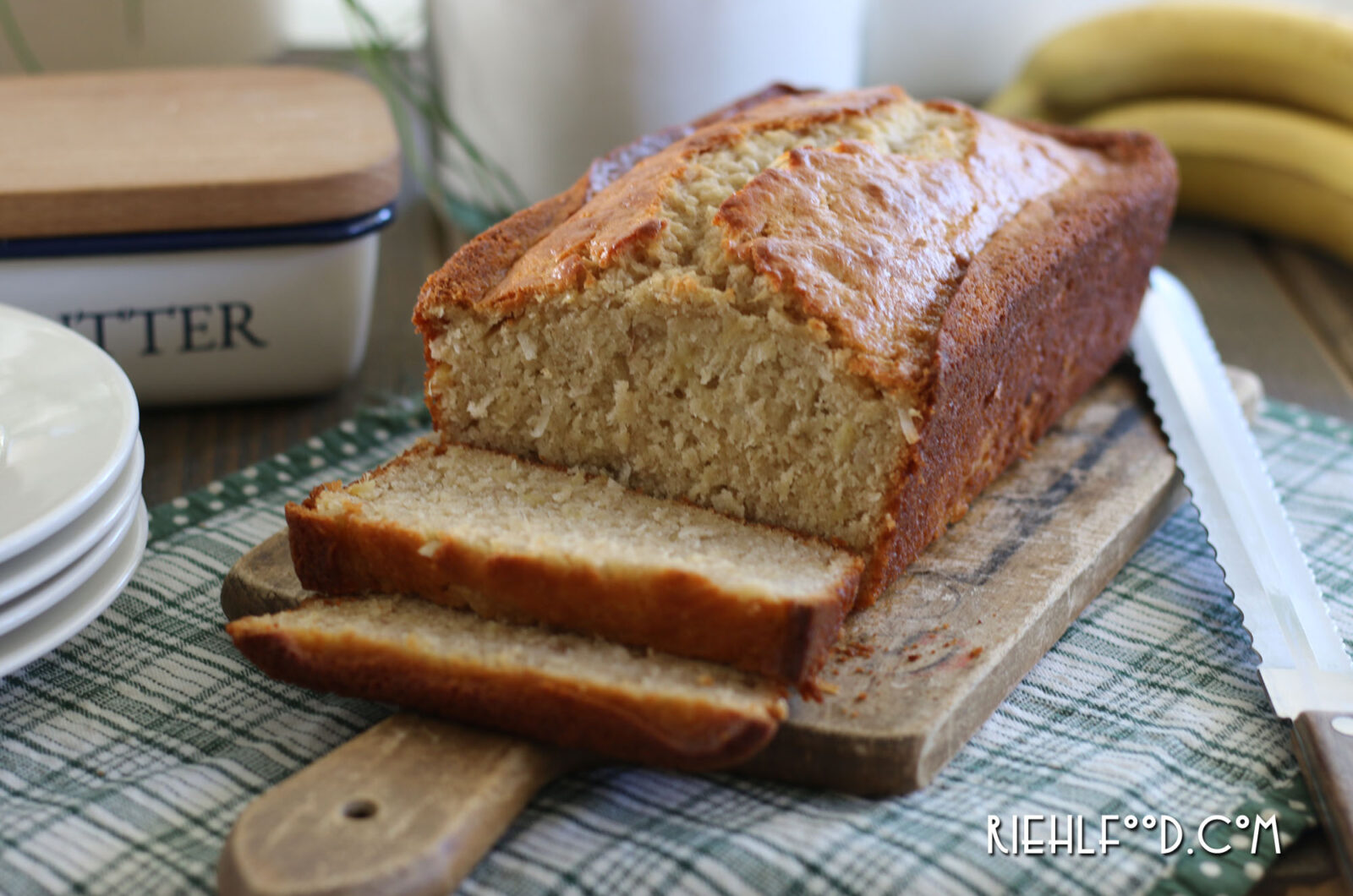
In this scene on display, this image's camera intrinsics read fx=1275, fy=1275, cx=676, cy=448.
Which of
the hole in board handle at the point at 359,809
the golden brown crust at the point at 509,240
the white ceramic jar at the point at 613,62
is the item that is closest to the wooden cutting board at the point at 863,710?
the hole in board handle at the point at 359,809

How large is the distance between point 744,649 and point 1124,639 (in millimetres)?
715

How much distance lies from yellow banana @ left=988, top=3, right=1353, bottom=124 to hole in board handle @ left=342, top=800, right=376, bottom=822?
321 cm

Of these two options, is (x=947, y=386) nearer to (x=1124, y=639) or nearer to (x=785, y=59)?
(x=1124, y=639)

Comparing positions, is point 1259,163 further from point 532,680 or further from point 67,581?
point 67,581

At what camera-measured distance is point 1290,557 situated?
81.5 inches

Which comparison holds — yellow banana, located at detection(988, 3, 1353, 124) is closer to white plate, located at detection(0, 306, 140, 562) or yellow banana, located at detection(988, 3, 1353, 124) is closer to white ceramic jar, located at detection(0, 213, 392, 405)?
white ceramic jar, located at detection(0, 213, 392, 405)

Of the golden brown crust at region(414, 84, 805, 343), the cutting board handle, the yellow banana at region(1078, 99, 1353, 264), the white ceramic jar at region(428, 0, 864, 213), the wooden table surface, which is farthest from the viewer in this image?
the yellow banana at region(1078, 99, 1353, 264)

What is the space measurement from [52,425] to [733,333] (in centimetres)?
99

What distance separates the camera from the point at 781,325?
1.84 m

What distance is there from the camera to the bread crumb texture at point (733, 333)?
1.86 meters

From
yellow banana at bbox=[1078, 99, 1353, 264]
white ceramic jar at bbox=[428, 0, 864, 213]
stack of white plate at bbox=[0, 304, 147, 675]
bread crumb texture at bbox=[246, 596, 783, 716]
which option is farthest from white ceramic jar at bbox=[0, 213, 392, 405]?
yellow banana at bbox=[1078, 99, 1353, 264]

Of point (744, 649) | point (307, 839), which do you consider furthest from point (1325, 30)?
point (307, 839)

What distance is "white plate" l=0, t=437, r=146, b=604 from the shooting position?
161cm

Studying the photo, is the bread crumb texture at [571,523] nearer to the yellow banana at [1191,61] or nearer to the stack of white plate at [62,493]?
the stack of white plate at [62,493]
